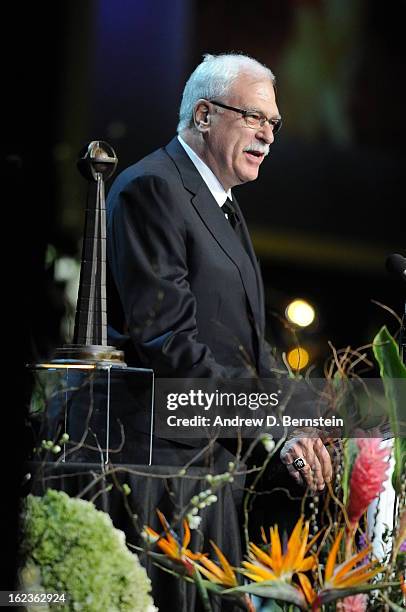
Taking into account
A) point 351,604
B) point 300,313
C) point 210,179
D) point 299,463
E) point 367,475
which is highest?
point 210,179

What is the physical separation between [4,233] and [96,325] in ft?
1.21

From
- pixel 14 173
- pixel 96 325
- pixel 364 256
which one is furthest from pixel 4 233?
pixel 364 256

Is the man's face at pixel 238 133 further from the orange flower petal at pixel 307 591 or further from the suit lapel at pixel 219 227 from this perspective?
the orange flower petal at pixel 307 591

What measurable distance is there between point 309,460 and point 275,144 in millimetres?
1218

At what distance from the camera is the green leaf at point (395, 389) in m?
2.56

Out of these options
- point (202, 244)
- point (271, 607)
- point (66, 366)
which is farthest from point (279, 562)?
point (202, 244)

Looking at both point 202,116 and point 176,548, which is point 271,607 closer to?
point 176,548

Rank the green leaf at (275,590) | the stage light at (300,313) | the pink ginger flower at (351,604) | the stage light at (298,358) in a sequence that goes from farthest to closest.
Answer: the stage light at (300,313)
the stage light at (298,358)
the pink ginger flower at (351,604)
the green leaf at (275,590)

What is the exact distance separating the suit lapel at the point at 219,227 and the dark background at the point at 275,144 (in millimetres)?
204

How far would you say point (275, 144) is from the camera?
3.66 m

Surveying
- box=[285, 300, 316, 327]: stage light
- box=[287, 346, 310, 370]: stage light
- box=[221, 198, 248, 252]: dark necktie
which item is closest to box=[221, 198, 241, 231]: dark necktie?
box=[221, 198, 248, 252]: dark necktie

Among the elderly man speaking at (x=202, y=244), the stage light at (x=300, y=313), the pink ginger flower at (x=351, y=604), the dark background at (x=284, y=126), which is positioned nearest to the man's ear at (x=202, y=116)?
the elderly man speaking at (x=202, y=244)

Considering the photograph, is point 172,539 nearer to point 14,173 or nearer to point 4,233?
point 4,233

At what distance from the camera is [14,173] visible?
260cm
